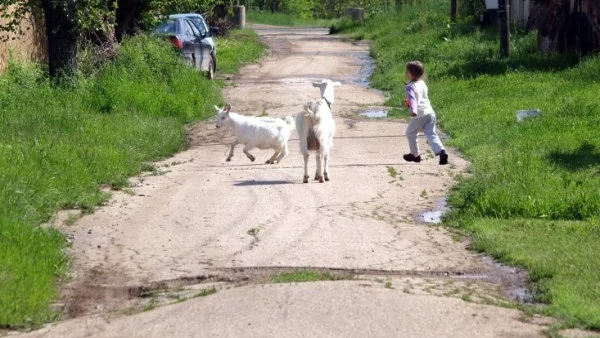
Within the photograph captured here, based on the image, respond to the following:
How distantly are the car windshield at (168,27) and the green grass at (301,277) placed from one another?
56.3ft

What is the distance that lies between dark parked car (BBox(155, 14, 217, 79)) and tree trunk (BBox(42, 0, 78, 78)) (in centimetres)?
518

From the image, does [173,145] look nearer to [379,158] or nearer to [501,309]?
[379,158]

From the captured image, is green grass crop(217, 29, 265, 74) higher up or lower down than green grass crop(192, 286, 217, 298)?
lower down

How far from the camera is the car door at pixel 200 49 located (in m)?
26.2

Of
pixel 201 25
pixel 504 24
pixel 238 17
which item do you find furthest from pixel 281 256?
pixel 238 17

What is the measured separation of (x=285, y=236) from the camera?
35.5 feet

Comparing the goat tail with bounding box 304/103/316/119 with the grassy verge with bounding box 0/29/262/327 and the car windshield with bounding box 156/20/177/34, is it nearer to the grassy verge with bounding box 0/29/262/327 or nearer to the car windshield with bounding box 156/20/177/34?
the grassy verge with bounding box 0/29/262/327

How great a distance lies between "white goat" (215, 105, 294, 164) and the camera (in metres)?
14.8

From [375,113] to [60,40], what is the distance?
19.6 feet

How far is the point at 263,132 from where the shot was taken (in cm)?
1479

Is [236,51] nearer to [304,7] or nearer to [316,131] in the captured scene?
[316,131]

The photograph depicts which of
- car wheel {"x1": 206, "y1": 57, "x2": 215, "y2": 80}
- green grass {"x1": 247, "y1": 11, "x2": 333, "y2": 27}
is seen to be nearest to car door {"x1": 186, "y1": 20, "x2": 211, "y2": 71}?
car wheel {"x1": 206, "y1": 57, "x2": 215, "y2": 80}

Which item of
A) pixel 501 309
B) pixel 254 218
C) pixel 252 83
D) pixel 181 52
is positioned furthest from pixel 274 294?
pixel 252 83

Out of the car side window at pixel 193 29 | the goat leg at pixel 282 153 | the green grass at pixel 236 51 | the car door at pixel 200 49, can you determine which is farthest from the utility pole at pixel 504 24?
the goat leg at pixel 282 153
